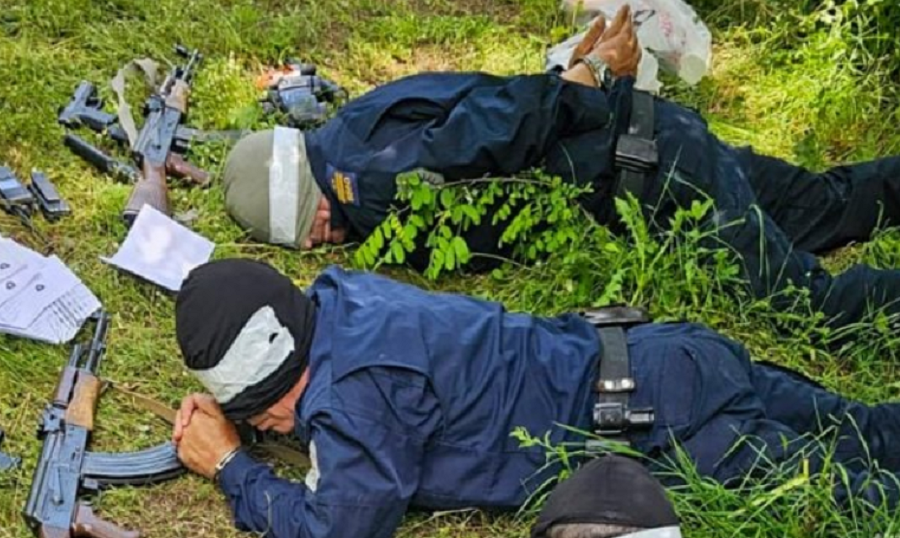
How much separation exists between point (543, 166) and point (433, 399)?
1243 millimetres

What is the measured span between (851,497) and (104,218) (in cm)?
285

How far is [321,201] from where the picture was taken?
462cm

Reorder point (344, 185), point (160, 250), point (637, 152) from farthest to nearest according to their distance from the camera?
1. point (160, 250)
2. point (344, 185)
3. point (637, 152)

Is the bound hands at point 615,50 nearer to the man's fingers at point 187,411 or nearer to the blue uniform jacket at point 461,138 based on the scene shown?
the blue uniform jacket at point 461,138

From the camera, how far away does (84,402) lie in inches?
156

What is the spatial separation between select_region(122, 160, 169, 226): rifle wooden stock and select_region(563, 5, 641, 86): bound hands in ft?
5.11

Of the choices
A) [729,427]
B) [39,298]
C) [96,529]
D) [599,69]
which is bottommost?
[96,529]

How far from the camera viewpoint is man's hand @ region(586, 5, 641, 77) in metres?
4.94

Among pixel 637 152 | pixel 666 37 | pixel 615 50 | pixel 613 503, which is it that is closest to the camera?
pixel 613 503

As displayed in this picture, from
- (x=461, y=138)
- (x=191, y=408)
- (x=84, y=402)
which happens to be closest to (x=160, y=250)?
(x=84, y=402)

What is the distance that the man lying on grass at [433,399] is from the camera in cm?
335

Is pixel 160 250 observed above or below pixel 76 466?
above

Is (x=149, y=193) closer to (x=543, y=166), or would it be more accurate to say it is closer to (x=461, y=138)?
(x=461, y=138)

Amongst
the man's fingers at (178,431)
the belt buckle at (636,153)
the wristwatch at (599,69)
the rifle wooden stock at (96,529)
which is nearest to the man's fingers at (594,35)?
the wristwatch at (599,69)
